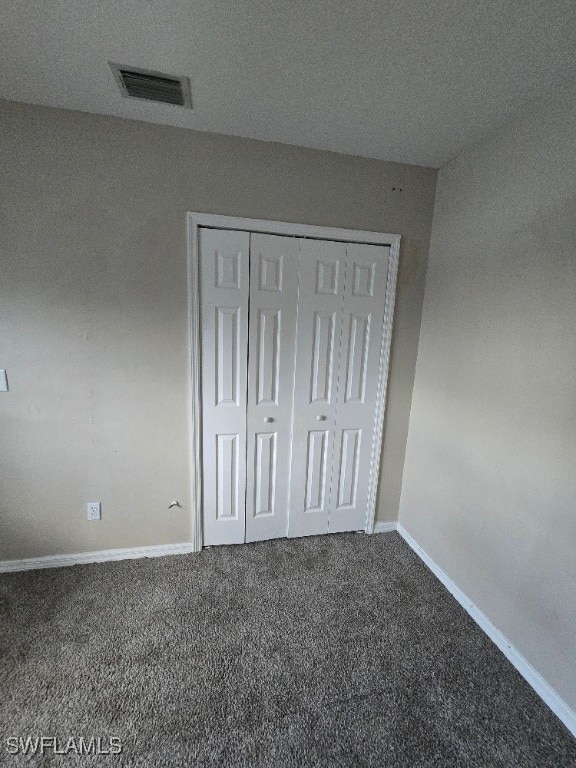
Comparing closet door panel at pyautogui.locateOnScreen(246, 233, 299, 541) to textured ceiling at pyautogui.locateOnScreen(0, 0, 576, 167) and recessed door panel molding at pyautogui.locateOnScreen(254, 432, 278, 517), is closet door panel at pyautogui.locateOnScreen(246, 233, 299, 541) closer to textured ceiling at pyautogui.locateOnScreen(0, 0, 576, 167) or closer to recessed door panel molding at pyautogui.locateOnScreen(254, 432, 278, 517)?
recessed door panel molding at pyautogui.locateOnScreen(254, 432, 278, 517)

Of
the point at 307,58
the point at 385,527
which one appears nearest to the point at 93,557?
the point at 385,527

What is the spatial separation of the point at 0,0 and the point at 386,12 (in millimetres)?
1236

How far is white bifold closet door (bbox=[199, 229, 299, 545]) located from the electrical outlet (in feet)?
2.03

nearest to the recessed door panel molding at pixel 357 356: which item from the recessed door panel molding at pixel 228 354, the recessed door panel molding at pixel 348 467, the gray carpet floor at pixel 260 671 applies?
the recessed door panel molding at pixel 348 467

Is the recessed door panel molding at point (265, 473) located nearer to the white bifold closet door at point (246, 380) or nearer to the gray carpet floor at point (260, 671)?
the white bifold closet door at point (246, 380)

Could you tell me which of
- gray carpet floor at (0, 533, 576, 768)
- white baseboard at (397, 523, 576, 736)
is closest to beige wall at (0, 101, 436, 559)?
gray carpet floor at (0, 533, 576, 768)

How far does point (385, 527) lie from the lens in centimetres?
255

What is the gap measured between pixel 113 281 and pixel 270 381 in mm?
1046

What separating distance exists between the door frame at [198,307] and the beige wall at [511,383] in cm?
27

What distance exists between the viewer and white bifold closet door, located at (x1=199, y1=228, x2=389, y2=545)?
2.03 m

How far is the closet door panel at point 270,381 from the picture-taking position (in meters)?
2.04

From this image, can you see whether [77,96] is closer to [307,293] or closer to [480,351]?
[307,293]

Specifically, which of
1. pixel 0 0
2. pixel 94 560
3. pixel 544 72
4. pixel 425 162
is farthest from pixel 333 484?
pixel 0 0

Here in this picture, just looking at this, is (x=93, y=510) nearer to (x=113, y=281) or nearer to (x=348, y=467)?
(x=113, y=281)
